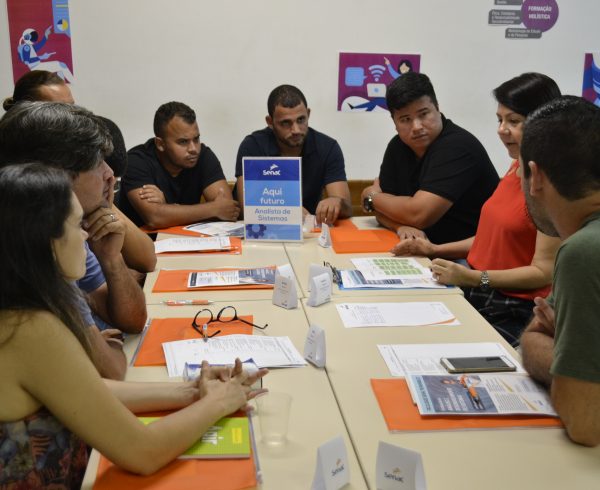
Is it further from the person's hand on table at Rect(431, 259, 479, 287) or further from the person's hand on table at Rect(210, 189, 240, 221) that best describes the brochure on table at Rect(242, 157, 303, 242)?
the person's hand on table at Rect(431, 259, 479, 287)

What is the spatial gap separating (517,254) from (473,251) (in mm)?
283

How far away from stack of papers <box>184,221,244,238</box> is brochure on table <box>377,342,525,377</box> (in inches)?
59.1

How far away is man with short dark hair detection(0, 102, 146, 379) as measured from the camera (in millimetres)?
1643

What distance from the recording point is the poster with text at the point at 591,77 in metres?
4.58

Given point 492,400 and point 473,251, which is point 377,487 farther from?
point 473,251

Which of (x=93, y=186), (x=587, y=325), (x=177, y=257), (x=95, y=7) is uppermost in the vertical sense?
(x=95, y=7)

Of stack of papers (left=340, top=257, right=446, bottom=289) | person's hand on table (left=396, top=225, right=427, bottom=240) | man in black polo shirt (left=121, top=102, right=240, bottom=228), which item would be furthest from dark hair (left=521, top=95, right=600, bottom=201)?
man in black polo shirt (left=121, top=102, right=240, bottom=228)

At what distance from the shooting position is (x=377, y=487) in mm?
1170

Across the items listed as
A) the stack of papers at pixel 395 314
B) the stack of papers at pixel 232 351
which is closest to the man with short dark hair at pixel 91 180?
the stack of papers at pixel 232 351

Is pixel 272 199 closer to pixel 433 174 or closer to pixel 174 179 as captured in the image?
pixel 433 174

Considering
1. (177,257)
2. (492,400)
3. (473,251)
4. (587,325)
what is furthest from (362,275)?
(587,325)

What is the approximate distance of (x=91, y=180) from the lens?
1.78 meters

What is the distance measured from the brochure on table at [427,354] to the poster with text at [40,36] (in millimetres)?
3286

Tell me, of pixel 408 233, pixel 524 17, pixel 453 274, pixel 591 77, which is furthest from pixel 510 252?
pixel 591 77
